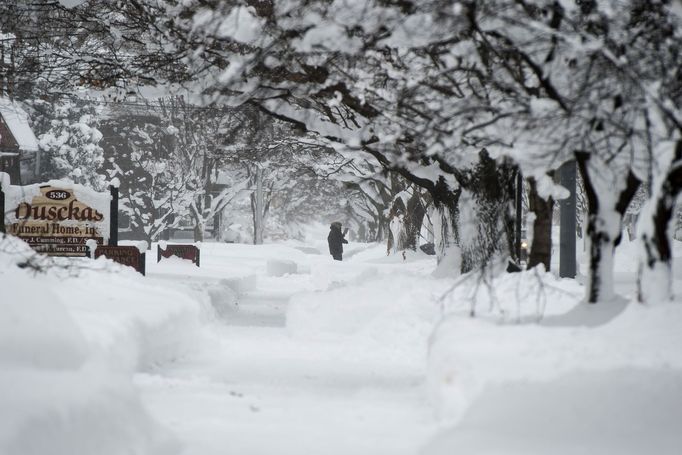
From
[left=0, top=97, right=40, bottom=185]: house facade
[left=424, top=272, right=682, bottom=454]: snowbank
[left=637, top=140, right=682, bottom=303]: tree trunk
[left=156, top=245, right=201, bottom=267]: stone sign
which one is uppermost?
[left=0, top=97, right=40, bottom=185]: house facade

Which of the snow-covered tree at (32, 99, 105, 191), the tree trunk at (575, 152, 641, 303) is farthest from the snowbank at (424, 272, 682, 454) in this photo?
the snow-covered tree at (32, 99, 105, 191)

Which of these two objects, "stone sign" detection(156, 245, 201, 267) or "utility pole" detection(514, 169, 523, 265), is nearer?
"utility pole" detection(514, 169, 523, 265)

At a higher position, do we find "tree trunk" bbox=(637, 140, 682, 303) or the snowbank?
"tree trunk" bbox=(637, 140, 682, 303)

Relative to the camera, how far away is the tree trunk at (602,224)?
8.62 meters

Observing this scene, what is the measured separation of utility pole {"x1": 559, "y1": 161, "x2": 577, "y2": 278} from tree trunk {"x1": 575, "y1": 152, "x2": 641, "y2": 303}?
715 cm

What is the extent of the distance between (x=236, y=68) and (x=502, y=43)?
3.21m

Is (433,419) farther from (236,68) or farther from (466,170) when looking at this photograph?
(466,170)

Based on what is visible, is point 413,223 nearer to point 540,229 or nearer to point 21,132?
point 21,132

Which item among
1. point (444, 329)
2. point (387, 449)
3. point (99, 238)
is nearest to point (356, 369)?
point (444, 329)

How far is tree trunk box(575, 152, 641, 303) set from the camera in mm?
8617

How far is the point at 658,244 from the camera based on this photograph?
8.00 metres

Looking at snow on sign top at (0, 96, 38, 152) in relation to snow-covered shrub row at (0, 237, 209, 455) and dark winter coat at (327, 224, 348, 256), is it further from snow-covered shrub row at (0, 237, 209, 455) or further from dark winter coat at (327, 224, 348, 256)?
snow-covered shrub row at (0, 237, 209, 455)

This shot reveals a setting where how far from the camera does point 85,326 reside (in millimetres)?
7934

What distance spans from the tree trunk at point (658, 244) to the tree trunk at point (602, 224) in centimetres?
57
